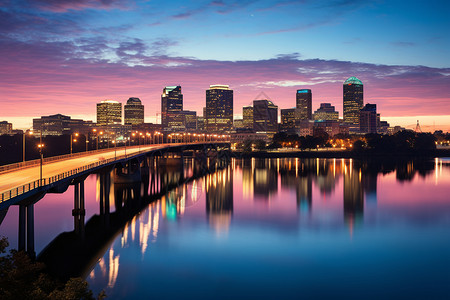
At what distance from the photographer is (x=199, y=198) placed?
77.1 metres

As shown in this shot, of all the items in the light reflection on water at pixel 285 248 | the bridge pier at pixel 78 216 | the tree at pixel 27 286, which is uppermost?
the tree at pixel 27 286

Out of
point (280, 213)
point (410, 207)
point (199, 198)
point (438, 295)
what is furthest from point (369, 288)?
point (199, 198)

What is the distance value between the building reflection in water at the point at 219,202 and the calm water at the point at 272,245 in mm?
203

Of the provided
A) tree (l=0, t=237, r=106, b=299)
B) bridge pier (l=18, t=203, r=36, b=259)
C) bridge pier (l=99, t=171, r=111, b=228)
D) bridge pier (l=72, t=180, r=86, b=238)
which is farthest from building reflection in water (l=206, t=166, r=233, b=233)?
tree (l=0, t=237, r=106, b=299)

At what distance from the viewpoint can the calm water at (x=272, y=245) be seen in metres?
31.5

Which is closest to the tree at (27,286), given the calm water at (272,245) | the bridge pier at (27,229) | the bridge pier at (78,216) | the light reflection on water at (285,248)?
the calm water at (272,245)

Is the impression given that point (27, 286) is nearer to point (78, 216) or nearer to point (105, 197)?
point (78, 216)

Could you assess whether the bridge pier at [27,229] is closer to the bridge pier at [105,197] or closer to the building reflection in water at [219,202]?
the bridge pier at [105,197]

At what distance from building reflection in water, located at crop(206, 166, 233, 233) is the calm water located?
0.20 meters

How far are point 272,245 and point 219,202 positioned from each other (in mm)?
29847

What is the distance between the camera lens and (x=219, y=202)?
239ft

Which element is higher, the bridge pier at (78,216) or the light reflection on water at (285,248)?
the bridge pier at (78,216)

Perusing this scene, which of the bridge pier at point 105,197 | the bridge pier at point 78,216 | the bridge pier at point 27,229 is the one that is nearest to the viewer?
the bridge pier at point 27,229

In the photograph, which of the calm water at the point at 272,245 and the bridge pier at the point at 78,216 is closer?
the calm water at the point at 272,245
